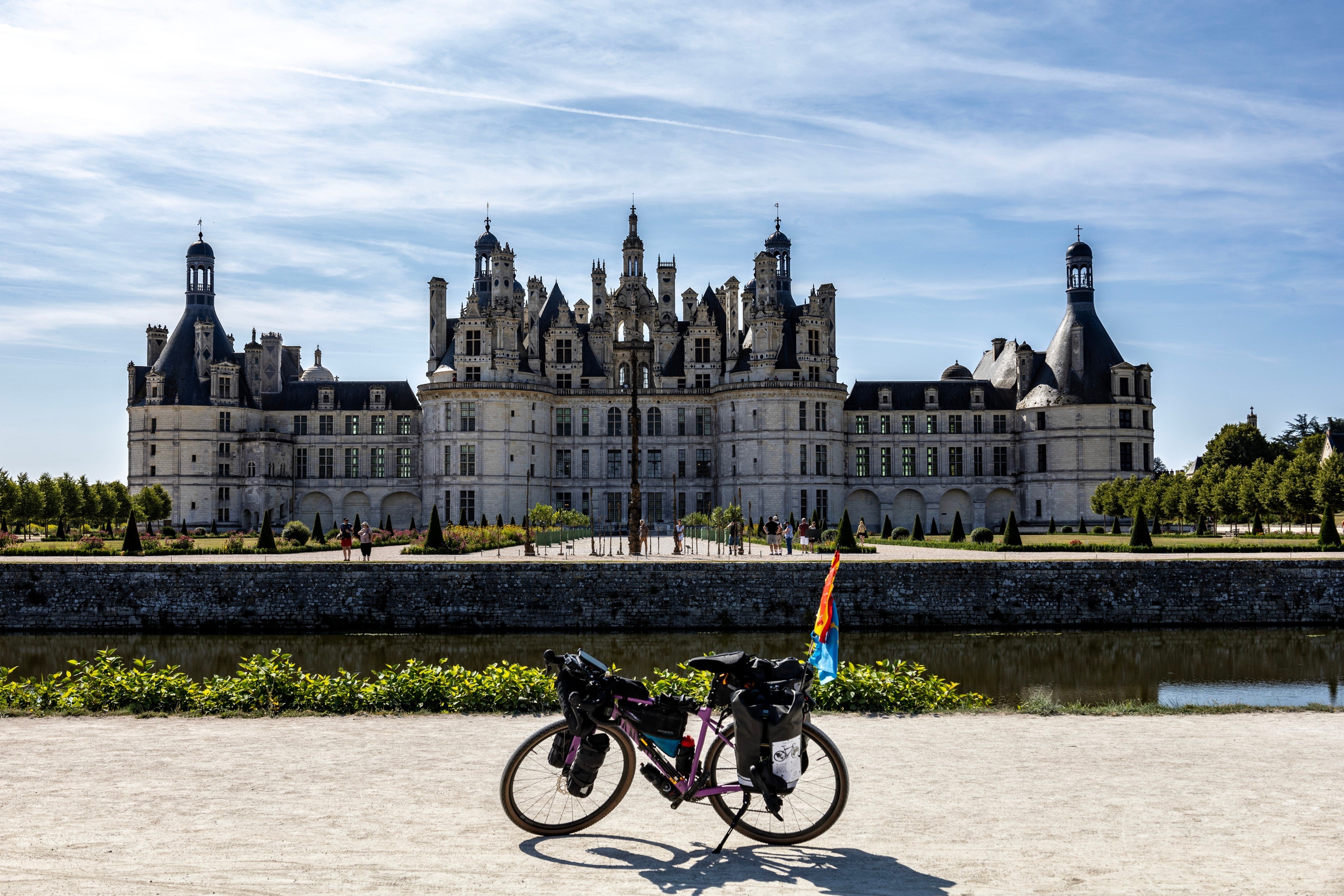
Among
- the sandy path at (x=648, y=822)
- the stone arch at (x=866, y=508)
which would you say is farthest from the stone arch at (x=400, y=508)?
the sandy path at (x=648, y=822)

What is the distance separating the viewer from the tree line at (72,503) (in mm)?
52594

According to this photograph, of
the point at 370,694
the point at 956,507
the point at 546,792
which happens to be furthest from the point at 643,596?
the point at 956,507

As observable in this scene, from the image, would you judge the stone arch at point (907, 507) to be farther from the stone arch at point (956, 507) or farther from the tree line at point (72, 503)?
the tree line at point (72, 503)

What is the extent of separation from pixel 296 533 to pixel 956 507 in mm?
37588

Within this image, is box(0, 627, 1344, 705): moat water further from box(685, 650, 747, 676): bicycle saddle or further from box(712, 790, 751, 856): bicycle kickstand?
box(685, 650, 747, 676): bicycle saddle

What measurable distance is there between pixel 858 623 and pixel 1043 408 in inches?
1385

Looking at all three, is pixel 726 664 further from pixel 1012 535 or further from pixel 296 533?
pixel 296 533

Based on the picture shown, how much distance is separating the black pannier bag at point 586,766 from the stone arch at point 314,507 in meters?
61.3

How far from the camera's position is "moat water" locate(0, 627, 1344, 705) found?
2091 centimetres

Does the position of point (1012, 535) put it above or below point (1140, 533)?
below

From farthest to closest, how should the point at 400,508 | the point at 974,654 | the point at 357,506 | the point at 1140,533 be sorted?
the point at 357,506 → the point at 400,508 → the point at 1140,533 → the point at 974,654

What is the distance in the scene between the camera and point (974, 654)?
2620cm

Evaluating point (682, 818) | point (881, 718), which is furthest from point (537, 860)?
point (881, 718)

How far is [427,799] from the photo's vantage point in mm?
8773
